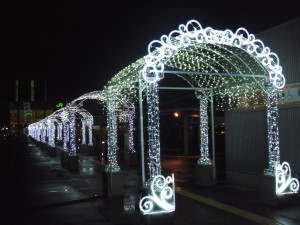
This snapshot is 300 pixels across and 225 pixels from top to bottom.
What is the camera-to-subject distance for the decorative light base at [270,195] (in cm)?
875

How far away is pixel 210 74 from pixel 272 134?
7.29 ft

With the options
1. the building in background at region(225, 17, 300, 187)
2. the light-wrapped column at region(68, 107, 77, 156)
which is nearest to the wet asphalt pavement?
the building in background at region(225, 17, 300, 187)

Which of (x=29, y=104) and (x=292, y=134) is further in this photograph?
(x=29, y=104)

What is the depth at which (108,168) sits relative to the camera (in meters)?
10.9

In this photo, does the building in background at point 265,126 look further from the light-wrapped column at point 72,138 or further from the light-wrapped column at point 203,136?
the light-wrapped column at point 72,138

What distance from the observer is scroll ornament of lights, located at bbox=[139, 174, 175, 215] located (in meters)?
7.22

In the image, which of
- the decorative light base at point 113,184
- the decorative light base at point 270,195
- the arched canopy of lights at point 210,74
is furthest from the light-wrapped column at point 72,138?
the decorative light base at point 270,195

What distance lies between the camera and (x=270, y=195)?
29.2 feet

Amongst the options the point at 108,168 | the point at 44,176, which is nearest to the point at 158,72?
the point at 108,168

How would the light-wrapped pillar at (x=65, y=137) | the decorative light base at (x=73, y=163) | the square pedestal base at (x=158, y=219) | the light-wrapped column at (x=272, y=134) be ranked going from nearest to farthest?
the square pedestal base at (x=158, y=219)
the light-wrapped column at (x=272, y=134)
the decorative light base at (x=73, y=163)
the light-wrapped pillar at (x=65, y=137)

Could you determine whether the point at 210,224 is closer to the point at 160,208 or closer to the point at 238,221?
the point at 238,221

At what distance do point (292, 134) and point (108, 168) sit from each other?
5363 millimetres

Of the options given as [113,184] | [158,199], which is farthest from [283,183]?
[113,184]

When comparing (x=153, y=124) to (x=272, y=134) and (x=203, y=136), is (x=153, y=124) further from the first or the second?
(x=203, y=136)
